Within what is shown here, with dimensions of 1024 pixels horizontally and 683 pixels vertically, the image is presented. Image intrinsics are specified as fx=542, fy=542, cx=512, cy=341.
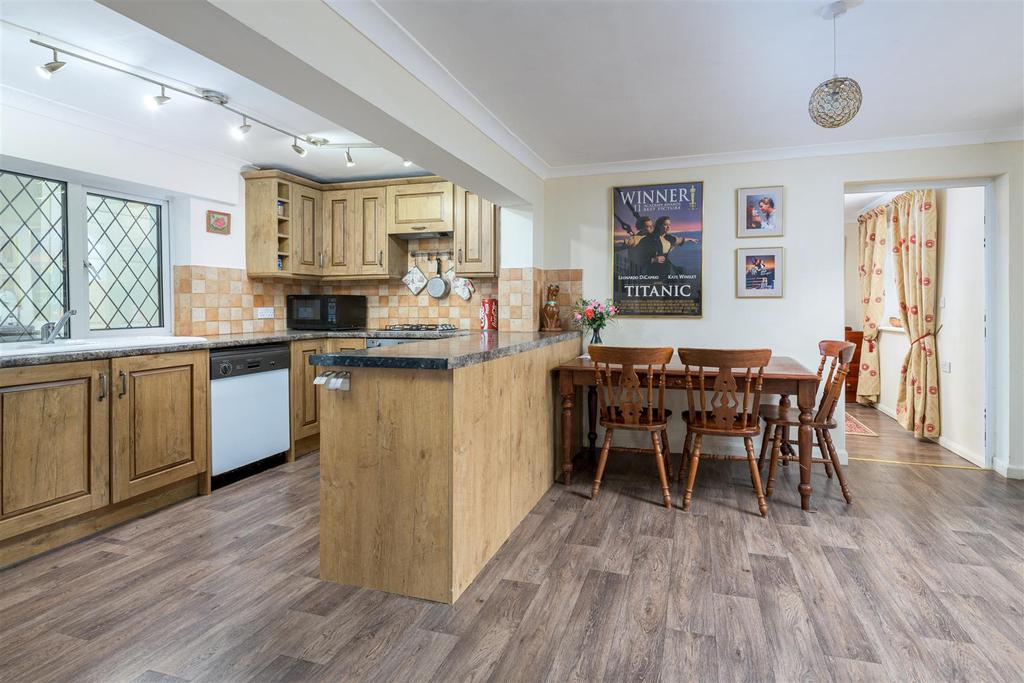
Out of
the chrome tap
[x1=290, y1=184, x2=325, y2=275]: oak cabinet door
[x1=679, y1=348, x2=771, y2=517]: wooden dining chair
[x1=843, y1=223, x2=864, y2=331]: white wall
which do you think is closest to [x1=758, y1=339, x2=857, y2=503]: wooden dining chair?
[x1=679, y1=348, x2=771, y2=517]: wooden dining chair

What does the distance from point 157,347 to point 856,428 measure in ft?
18.0

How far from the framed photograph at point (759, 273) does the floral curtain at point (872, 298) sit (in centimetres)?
264

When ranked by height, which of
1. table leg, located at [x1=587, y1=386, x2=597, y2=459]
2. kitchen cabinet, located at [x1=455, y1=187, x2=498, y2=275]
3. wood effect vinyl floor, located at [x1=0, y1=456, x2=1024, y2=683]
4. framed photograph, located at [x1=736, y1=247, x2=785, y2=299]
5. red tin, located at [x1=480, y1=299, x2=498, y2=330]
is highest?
kitchen cabinet, located at [x1=455, y1=187, x2=498, y2=275]

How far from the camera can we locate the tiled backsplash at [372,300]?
3.96m

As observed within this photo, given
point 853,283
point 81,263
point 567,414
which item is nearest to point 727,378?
point 567,414

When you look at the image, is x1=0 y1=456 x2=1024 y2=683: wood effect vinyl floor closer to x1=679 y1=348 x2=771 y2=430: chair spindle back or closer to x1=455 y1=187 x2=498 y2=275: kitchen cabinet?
x1=679 y1=348 x2=771 y2=430: chair spindle back

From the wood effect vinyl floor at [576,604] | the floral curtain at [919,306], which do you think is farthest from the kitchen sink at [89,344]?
the floral curtain at [919,306]

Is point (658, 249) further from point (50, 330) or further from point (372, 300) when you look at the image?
point (50, 330)

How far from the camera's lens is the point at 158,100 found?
279 cm

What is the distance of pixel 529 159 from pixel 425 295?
1528 millimetres

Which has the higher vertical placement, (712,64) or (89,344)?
(712,64)

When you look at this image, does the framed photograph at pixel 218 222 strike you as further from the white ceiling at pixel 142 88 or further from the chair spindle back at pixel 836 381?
the chair spindle back at pixel 836 381

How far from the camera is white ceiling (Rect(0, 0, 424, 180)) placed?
222 centimetres

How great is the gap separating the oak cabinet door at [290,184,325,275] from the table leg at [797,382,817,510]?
3774mm
